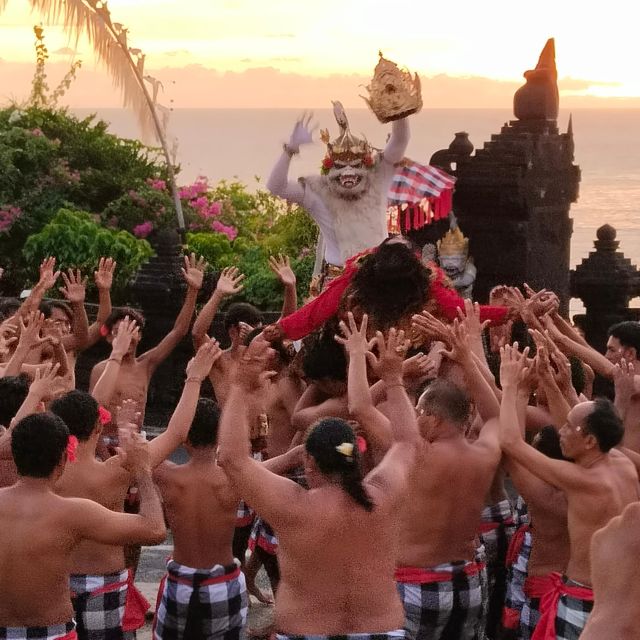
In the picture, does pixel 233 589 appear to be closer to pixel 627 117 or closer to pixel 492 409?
pixel 492 409

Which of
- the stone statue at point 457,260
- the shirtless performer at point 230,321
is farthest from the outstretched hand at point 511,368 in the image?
the stone statue at point 457,260

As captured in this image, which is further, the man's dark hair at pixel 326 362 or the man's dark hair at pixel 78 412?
the man's dark hair at pixel 326 362

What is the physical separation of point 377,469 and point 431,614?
1274 millimetres

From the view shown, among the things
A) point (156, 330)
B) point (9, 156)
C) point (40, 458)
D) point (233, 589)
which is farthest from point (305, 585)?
point (9, 156)

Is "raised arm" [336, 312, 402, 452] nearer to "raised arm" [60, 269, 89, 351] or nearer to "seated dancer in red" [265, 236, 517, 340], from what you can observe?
"seated dancer in red" [265, 236, 517, 340]

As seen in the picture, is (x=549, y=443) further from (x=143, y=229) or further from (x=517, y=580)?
(x=143, y=229)

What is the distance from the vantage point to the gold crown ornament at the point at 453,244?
12.9m

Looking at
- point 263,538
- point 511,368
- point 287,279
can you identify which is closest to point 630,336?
point 511,368

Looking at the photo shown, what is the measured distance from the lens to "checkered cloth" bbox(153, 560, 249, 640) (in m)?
6.61

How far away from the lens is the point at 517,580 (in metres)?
6.90

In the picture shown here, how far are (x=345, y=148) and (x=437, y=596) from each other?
4.49 m

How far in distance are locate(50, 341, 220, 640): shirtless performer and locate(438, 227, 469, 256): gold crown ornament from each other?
22.5 feet

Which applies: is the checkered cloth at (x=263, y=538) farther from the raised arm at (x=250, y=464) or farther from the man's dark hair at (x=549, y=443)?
the raised arm at (x=250, y=464)

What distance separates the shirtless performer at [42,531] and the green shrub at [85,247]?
922 cm
